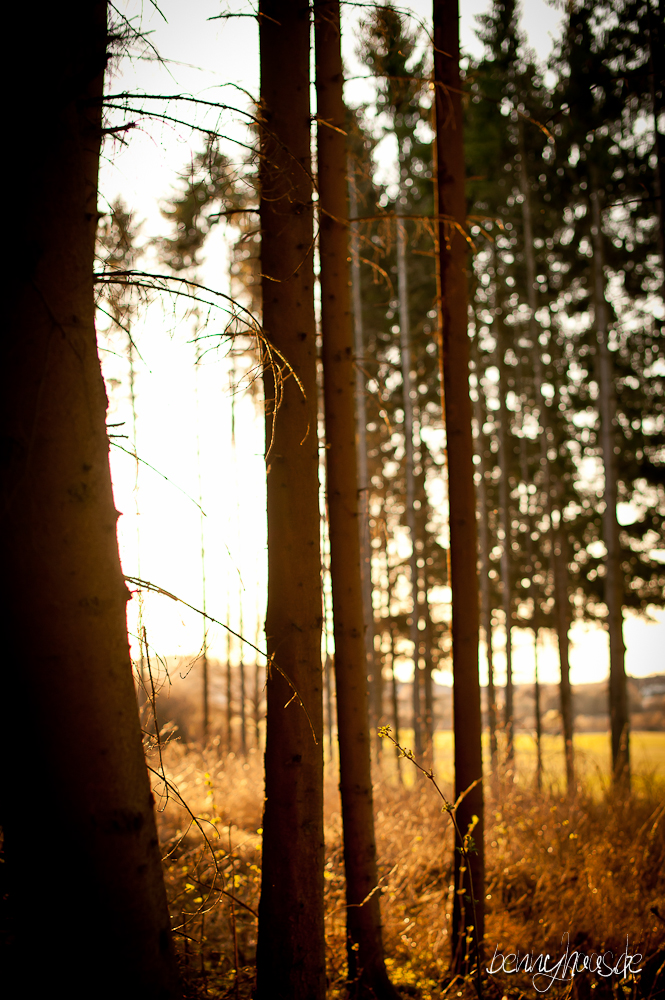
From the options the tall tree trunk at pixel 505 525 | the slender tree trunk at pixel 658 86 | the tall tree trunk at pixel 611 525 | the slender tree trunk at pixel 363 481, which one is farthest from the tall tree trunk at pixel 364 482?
the slender tree trunk at pixel 658 86

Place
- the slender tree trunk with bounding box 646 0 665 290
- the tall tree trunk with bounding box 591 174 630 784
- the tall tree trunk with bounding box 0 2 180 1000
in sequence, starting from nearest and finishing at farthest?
the tall tree trunk with bounding box 0 2 180 1000, the slender tree trunk with bounding box 646 0 665 290, the tall tree trunk with bounding box 591 174 630 784

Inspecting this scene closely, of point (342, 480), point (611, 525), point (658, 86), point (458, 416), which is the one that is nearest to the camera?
point (342, 480)

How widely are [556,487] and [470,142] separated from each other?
9011 mm

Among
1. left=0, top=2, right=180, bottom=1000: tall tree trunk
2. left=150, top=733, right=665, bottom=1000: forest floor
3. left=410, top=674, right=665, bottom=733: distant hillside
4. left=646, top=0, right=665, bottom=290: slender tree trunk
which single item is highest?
left=646, top=0, right=665, bottom=290: slender tree trunk

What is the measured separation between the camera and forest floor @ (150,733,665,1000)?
3.67 metres

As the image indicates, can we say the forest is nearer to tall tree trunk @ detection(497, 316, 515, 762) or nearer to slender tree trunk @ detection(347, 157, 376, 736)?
slender tree trunk @ detection(347, 157, 376, 736)

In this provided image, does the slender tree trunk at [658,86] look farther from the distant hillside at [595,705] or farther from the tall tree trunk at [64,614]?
the distant hillside at [595,705]

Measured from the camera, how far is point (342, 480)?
13.5 feet

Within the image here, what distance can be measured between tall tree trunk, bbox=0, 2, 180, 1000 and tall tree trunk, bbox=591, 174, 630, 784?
10692 millimetres

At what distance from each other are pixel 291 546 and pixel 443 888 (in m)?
4.19

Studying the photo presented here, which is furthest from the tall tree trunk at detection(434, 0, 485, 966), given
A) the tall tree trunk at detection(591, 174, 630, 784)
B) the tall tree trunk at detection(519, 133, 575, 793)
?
the tall tree trunk at detection(519, 133, 575, 793)

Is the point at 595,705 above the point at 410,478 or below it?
below

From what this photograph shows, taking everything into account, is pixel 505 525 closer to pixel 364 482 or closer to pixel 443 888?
pixel 364 482

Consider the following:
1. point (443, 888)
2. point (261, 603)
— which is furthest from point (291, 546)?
point (443, 888)
